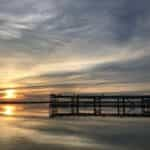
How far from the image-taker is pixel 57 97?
31391 millimetres

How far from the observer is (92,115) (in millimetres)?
29938

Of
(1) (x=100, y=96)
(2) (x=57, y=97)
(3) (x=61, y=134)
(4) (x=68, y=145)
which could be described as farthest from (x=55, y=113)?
(4) (x=68, y=145)

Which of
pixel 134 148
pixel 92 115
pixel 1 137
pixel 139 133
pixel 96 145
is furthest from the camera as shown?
pixel 92 115

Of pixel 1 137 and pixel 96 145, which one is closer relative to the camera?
pixel 96 145

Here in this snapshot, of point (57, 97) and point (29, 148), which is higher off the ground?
point (57, 97)

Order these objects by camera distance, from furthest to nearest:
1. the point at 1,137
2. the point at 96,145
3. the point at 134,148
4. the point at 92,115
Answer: the point at 92,115 < the point at 1,137 < the point at 96,145 < the point at 134,148

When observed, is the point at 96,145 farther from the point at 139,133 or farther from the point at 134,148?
the point at 139,133

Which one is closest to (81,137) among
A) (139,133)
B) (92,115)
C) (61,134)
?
(61,134)

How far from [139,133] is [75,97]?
46.3 feet

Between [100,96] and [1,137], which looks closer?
[1,137]

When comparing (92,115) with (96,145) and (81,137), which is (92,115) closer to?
(81,137)

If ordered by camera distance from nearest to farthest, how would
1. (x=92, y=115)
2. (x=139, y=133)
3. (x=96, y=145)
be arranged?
(x=96, y=145) < (x=139, y=133) < (x=92, y=115)

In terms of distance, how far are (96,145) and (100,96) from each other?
56.9 ft

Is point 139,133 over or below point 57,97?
below
